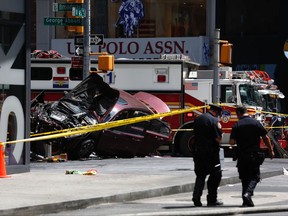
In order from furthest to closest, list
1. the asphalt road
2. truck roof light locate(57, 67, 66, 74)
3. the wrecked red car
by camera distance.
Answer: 1. truck roof light locate(57, 67, 66, 74)
2. the wrecked red car
3. the asphalt road

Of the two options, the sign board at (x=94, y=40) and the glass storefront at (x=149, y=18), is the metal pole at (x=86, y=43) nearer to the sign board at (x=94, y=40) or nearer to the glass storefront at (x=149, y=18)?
the sign board at (x=94, y=40)

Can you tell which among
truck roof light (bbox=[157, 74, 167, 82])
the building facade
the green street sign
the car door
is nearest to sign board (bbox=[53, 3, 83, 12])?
the green street sign

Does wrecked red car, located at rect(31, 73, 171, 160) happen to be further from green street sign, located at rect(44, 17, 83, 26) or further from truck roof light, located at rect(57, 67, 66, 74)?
truck roof light, located at rect(57, 67, 66, 74)

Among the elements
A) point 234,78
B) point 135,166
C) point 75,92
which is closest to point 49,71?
point 75,92

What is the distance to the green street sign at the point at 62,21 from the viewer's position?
24906mm

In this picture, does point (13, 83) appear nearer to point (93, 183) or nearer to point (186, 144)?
point (93, 183)

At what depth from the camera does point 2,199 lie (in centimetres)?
1445

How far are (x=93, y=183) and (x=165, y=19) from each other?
25529 millimetres

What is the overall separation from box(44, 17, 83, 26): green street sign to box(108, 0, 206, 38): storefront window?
1711cm

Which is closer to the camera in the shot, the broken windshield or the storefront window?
the broken windshield

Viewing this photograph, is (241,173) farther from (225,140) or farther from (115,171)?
(225,140)

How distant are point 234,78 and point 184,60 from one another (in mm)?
1755

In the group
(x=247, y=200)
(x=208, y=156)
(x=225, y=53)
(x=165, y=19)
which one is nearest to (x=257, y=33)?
(x=165, y=19)

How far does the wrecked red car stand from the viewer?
82.4 feet
